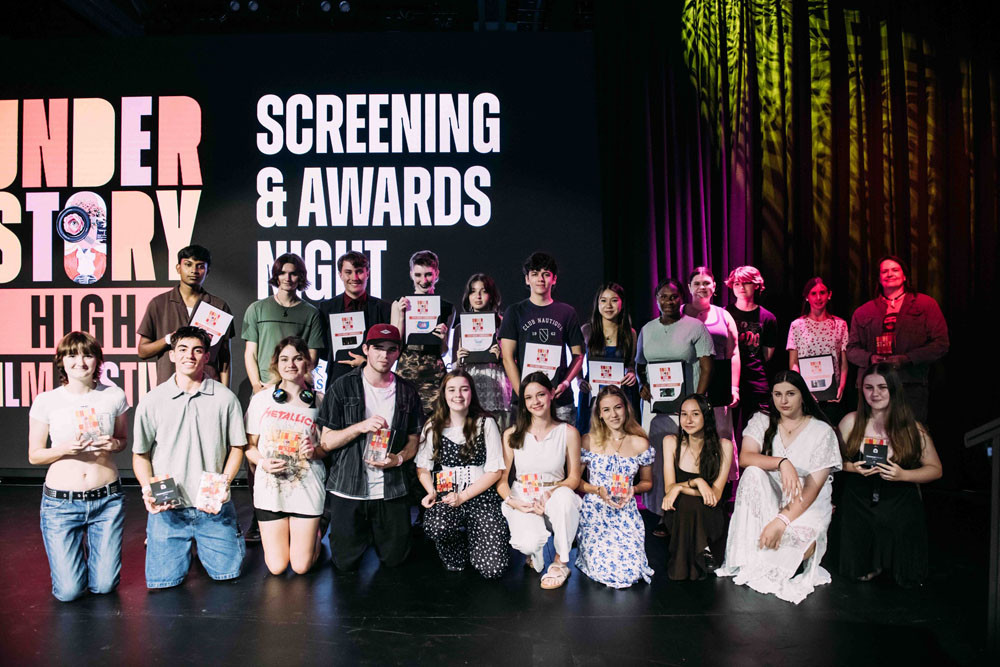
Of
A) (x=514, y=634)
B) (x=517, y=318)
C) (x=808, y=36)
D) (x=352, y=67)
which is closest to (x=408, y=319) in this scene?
(x=517, y=318)

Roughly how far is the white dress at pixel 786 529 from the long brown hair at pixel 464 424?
134 centimetres

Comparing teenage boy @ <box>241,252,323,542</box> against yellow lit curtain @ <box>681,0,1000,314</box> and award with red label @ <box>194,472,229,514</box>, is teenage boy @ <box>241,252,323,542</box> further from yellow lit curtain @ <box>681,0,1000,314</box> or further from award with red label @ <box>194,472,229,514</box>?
yellow lit curtain @ <box>681,0,1000,314</box>

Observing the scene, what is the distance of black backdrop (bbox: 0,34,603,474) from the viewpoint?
5867 millimetres

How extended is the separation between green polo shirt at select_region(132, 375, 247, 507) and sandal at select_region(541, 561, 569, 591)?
5.37 ft

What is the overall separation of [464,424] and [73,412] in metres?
1.78

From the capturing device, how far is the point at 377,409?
3.84 meters

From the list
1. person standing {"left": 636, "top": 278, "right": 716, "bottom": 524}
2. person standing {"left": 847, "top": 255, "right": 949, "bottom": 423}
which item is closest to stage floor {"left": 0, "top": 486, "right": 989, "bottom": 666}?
person standing {"left": 636, "top": 278, "right": 716, "bottom": 524}

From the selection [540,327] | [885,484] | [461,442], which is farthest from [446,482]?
[885,484]

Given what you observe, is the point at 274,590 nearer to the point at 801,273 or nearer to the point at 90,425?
the point at 90,425

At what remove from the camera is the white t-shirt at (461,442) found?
3.74 m

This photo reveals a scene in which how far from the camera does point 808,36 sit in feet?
18.5

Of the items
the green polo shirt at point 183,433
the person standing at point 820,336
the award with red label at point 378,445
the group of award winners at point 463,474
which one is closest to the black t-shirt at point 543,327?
the group of award winners at point 463,474

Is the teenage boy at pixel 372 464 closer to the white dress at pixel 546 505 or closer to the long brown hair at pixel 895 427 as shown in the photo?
the white dress at pixel 546 505

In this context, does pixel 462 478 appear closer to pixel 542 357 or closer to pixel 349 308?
pixel 542 357
